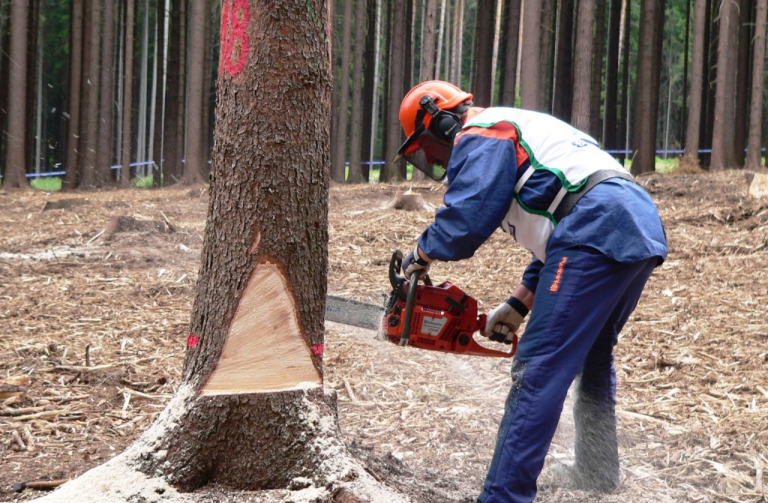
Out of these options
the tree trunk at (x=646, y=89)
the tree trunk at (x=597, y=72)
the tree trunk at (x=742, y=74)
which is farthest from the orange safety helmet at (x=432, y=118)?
the tree trunk at (x=742, y=74)

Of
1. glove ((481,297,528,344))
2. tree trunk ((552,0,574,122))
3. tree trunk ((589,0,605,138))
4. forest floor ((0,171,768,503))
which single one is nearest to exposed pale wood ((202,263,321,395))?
forest floor ((0,171,768,503))

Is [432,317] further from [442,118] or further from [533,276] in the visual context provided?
[442,118]

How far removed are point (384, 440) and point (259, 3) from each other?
2.02 meters

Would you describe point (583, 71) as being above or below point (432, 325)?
above

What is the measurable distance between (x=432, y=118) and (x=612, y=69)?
1795cm

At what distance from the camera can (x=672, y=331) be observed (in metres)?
4.86

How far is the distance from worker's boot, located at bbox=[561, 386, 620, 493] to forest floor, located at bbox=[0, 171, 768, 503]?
10 centimetres

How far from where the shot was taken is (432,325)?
9.64ft

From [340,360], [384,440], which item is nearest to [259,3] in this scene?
[384,440]

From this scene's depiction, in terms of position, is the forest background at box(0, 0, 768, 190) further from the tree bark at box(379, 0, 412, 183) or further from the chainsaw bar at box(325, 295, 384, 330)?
the chainsaw bar at box(325, 295, 384, 330)

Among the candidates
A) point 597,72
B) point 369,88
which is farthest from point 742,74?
point 369,88

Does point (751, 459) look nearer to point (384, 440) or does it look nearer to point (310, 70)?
point (384, 440)

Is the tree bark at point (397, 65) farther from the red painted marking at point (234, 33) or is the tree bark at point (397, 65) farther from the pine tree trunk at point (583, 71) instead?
the red painted marking at point (234, 33)

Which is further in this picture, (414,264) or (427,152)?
(427,152)
